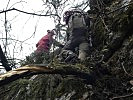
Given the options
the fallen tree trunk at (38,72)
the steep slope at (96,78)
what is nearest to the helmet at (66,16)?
the steep slope at (96,78)

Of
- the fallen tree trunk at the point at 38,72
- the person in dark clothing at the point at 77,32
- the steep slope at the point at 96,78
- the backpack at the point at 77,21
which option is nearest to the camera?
the fallen tree trunk at the point at 38,72

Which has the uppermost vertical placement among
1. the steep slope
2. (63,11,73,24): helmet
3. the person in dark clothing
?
(63,11,73,24): helmet

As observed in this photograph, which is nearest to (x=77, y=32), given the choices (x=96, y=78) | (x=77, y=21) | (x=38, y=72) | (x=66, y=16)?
(x=77, y=21)

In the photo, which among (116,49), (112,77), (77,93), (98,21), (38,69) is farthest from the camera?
(98,21)

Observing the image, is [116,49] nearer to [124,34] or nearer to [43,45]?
[124,34]

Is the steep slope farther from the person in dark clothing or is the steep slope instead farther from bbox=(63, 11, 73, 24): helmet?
bbox=(63, 11, 73, 24): helmet

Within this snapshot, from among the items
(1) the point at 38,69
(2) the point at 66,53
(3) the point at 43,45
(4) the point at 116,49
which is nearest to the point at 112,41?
(4) the point at 116,49

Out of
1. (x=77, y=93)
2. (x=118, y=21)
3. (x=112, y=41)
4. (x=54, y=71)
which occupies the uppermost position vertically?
(x=118, y=21)

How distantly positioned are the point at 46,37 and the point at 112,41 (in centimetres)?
304

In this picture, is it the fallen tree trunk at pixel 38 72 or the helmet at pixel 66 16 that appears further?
the helmet at pixel 66 16

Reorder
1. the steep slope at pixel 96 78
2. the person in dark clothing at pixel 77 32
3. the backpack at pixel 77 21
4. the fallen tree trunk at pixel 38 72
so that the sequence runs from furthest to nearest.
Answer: the backpack at pixel 77 21, the person in dark clothing at pixel 77 32, the steep slope at pixel 96 78, the fallen tree trunk at pixel 38 72

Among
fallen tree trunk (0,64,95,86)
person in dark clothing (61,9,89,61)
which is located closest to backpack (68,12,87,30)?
person in dark clothing (61,9,89,61)

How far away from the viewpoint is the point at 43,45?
7340 millimetres

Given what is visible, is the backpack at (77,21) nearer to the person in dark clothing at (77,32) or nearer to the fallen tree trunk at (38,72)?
the person in dark clothing at (77,32)
